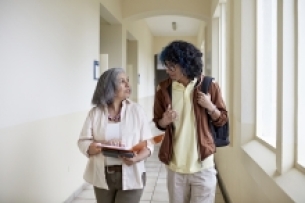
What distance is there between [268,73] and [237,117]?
19.6 inches

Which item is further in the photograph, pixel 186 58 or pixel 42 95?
pixel 42 95

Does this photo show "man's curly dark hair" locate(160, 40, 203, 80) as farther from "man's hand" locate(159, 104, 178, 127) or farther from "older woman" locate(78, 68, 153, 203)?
"older woman" locate(78, 68, 153, 203)

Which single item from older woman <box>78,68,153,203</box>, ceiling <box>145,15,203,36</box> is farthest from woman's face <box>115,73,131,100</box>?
ceiling <box>145,15,203,36</box>

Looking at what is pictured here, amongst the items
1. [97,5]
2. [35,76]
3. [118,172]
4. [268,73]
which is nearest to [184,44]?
[118,172]

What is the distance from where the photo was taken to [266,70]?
2246mm

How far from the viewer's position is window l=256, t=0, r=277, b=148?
6.93ft

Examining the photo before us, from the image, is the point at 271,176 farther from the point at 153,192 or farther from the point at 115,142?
the point at 153,192

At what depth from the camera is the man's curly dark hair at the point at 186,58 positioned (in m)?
1.52

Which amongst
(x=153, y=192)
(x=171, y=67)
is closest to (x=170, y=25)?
(x=153, y=192)

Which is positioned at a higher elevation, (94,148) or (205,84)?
(205,84)

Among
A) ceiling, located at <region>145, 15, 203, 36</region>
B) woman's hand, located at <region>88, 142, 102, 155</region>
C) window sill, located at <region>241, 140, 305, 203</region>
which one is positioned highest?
ceiling, located at <region>145, 15, 203, 36</region>

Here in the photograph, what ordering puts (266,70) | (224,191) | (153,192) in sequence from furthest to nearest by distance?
(153,192)
(224,191)
(266,70)

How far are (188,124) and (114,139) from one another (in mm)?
455

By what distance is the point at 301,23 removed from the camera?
4.72ft
